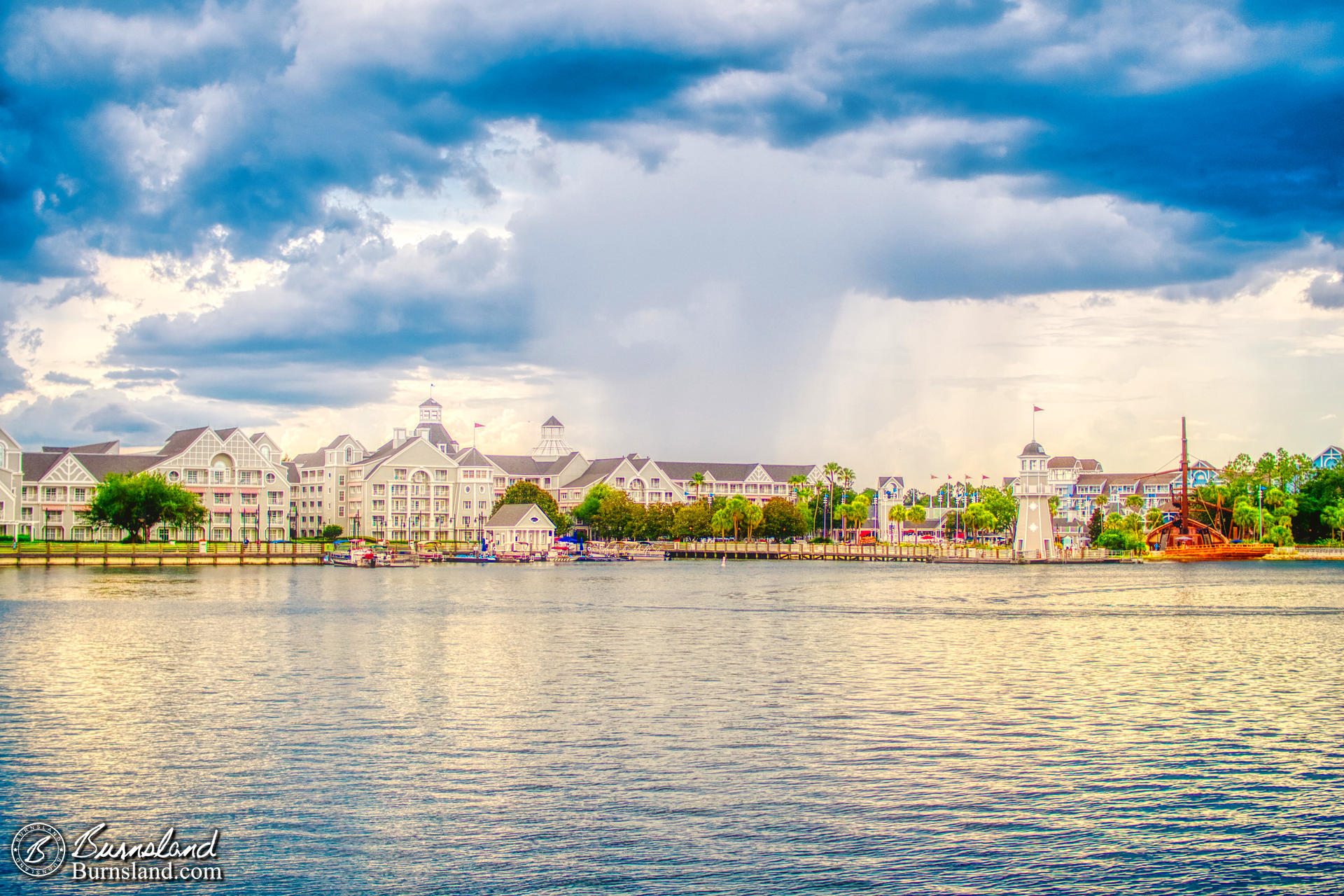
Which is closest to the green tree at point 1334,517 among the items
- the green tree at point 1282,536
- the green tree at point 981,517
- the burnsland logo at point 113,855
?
the green tree at point 1282,536

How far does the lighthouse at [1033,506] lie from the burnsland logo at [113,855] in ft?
462

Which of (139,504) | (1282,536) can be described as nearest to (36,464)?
(139,504)

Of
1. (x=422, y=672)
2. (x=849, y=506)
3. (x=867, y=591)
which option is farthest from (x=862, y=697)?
(x=849, y=506)

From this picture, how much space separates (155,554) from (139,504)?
11.8m

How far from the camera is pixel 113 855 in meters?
18.5

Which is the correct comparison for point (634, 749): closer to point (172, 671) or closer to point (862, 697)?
point (862, 697)

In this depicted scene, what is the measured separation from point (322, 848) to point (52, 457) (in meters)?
150

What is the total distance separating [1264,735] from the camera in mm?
28047

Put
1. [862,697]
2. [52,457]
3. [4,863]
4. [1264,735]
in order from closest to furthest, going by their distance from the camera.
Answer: [4,863], [1264,735], [862,697], [52,457]

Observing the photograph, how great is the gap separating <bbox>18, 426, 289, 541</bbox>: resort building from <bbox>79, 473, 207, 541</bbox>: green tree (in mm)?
6805

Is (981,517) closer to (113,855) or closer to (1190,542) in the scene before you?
(1190,542)

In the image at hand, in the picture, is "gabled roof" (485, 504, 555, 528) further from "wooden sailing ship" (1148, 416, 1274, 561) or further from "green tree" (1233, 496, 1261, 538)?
"green tree" (1233, 496, 1261, 538)

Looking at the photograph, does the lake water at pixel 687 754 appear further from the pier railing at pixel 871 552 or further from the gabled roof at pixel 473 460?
the gabled roof at pixel 473 460

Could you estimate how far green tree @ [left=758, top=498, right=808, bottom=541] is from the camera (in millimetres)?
182375
